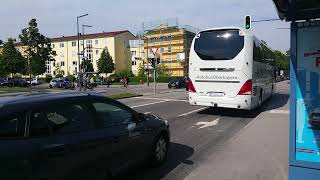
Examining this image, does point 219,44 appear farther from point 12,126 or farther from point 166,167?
point 12,126

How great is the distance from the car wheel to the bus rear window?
7.17 metres

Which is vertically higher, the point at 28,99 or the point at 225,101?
the point at 28,99

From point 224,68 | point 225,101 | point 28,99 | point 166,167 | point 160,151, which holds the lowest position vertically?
point 166,167

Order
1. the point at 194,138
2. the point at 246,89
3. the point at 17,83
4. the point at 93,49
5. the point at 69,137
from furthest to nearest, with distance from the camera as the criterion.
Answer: the point at 93,49 → the point at 17,83 → the point at 246,89 → the point at 194,138 → the point at 69,137

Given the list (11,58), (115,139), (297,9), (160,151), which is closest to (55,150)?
(115,139)

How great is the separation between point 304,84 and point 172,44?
95.5 metres

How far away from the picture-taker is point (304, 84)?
174 inches

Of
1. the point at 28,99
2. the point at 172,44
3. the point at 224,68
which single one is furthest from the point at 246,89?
the point at 172,44

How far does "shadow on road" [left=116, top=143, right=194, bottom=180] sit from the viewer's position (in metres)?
6.24

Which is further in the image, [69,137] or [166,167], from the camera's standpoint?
[166,167]

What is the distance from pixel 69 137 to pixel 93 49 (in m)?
104

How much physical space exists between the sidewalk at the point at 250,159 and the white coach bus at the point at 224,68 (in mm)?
3616

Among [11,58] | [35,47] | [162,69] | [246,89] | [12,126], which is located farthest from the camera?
[162,69]

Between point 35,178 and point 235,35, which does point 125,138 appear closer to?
point 35,178
